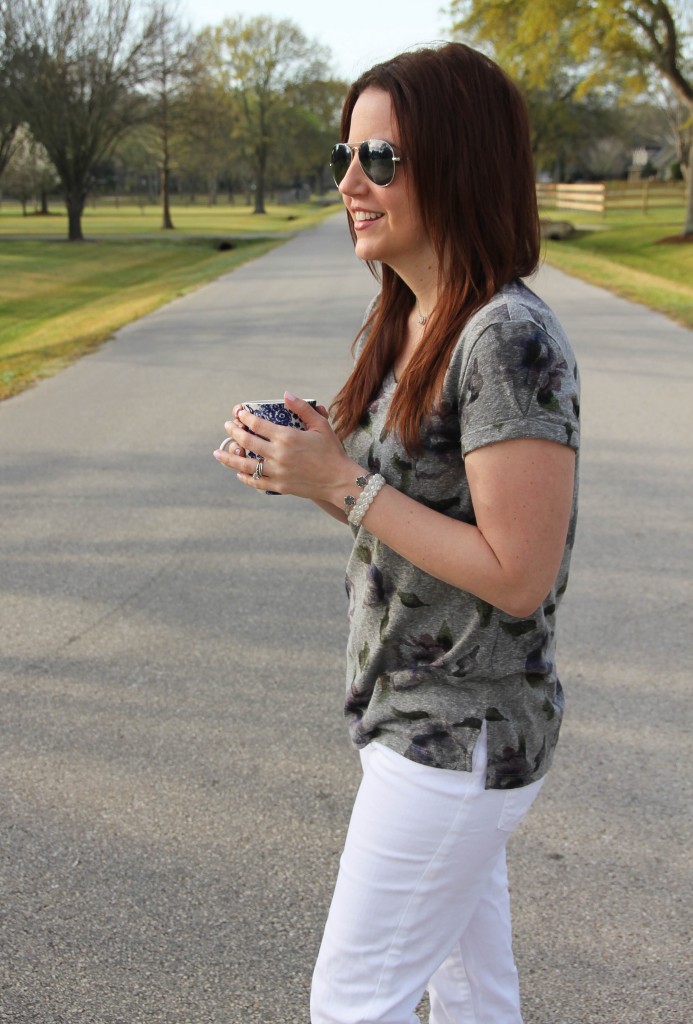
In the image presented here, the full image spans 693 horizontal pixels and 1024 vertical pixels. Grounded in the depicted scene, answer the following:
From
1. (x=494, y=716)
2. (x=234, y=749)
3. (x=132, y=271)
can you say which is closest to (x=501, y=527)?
(x=494, y=716)

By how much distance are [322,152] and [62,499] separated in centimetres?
8156

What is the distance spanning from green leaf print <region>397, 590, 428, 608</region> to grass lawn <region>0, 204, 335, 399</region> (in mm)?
8434

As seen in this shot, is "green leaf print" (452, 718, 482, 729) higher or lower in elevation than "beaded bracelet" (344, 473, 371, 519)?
lower

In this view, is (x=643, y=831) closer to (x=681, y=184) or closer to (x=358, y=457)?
(x=358, y=457)

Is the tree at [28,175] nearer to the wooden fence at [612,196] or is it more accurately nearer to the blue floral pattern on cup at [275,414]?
the wooden fence at [612,196]

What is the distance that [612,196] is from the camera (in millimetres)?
53156

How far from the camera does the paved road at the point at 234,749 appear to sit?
2.51 m

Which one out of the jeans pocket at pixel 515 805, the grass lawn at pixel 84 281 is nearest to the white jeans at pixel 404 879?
the jeans pocket at pixel 515 805

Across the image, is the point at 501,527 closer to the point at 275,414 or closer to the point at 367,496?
the point at 367,496

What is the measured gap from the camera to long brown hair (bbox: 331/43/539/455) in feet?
4.86

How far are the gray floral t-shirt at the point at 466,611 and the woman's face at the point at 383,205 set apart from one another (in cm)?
19

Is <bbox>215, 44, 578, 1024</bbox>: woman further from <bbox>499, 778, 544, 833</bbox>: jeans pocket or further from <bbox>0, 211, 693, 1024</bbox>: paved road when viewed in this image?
<bbox>0, 211, 693, 1024</bbox>: paved road

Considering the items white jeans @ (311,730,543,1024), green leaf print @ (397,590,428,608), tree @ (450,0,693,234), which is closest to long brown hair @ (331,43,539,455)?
green leaf print @ (397,590,428,608)

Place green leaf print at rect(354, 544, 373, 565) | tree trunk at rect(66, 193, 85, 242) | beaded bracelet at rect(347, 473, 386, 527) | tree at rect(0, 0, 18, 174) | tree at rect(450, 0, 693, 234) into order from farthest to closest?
tree trunk at rect(66, 193, 85, 242)
tree at rect(0, 0, 18, 174)
tree at rect(450, 0, 693, 234)
green leaf print at rect(354, 544, 373, 565)
beaded bracelet at rect(347, 473, 386, 527)
